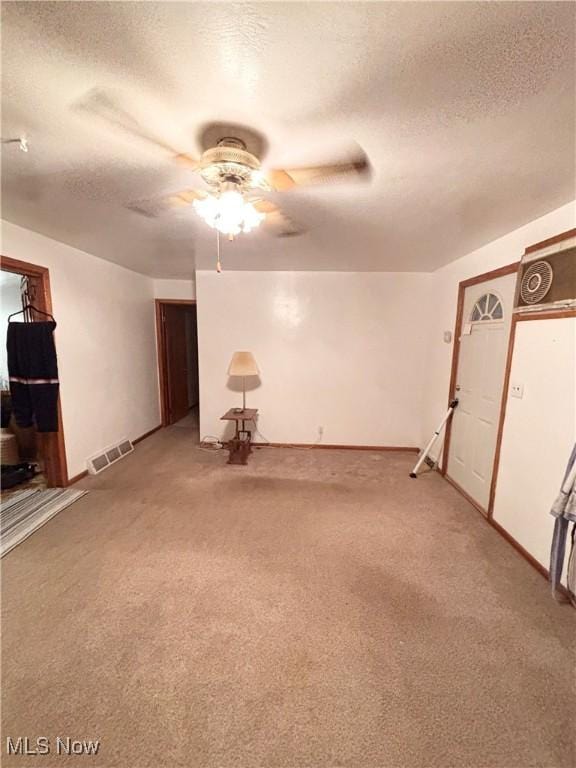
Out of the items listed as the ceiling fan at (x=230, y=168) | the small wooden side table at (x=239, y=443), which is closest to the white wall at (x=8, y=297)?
the small wooden side table at (x=239, y=443)

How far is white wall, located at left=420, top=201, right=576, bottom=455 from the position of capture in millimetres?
1968

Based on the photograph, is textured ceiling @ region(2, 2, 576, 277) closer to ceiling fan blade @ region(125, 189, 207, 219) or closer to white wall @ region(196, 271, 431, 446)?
ceiling fan blade @ region(125, 189, 207, 219)

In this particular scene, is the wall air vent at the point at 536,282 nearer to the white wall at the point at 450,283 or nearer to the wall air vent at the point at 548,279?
the wall air vent at the point at 548,279

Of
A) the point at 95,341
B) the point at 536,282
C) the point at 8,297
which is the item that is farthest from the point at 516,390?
the point at 8,297

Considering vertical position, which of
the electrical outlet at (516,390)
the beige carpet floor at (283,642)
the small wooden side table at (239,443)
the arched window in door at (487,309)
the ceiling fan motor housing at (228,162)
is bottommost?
the beige carpet floor at (283,642)

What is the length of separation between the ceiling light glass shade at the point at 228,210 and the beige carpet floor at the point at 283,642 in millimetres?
2022

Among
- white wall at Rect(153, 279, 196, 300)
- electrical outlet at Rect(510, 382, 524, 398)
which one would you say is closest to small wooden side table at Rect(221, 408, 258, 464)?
white wall at Rect(153, 279, 196, 300)

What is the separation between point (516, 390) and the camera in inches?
86.0

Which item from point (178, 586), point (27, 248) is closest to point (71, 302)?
point (27, 248)

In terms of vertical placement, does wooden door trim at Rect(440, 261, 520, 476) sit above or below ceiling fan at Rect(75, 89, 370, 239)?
below

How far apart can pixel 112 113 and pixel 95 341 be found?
2.69 m

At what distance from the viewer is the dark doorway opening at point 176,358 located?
475 cm

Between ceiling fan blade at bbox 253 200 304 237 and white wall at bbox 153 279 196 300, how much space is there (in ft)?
8.43

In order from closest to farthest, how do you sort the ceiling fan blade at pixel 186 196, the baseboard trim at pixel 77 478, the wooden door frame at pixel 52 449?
the ceiling fan blade at pixel 186 196, the wooden door frame at pixel 52 449, the baseboard trim at pixel 77 478
